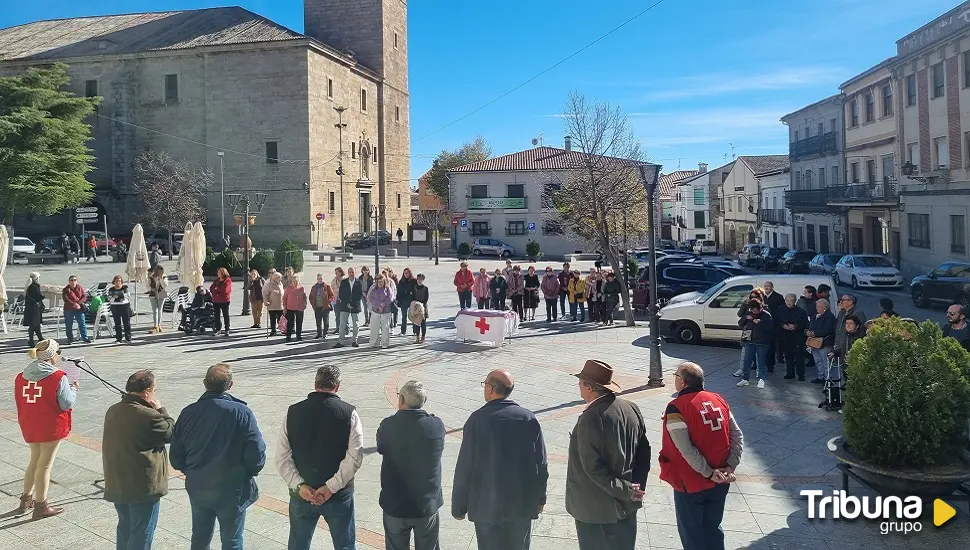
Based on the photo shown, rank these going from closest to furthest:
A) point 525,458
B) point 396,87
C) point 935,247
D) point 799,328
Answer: point 525,458
point 799,328
point 935,247
point 396,87

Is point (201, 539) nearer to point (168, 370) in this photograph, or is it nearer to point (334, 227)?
point (168, 370)

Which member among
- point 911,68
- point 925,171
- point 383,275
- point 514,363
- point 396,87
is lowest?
point 514,363

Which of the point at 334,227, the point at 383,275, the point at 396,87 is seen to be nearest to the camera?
the point at 383,275

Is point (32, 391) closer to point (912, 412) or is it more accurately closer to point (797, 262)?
point (912, 412)

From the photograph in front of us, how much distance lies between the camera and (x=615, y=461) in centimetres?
443

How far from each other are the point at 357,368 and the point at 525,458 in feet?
29.6

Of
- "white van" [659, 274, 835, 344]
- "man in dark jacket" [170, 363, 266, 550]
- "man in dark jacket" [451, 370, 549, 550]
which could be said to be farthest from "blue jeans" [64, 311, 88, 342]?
"man in dark jacket" [451, 370, 549, 550]

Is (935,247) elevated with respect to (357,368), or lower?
elevated

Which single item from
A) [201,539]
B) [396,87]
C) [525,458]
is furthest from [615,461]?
[396,87]

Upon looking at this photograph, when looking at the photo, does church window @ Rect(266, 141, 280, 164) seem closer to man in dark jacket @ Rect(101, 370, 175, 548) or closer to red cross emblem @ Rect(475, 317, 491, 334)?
red cross emblem @ Rect(475, 317, 491, 334)

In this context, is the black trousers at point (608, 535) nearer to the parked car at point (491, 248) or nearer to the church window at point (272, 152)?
the parked car at point (491, 248)

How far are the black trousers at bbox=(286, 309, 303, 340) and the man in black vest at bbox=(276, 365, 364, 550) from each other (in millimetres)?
11764

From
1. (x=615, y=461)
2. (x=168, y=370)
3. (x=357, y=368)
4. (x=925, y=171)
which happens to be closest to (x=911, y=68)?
(x=925, y=171)

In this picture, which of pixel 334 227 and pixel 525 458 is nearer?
pixel 525 458
